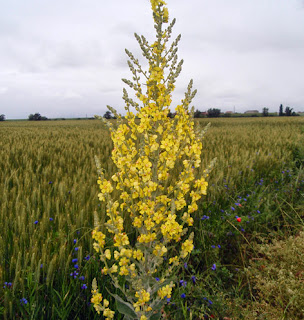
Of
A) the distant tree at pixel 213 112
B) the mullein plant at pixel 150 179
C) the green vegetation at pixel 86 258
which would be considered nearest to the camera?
the mullein plant at pixel 150 179

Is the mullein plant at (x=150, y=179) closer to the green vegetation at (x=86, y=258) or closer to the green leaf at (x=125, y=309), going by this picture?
the green leaf at (x=125, y=309)

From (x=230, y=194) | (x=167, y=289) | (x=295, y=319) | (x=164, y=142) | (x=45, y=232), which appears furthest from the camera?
(x=230, y=194)

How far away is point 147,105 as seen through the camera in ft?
4.80

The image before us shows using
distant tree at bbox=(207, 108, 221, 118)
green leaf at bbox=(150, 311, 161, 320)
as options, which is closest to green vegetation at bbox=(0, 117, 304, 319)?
green leaf at bbox=(150, 311, 161, 320)

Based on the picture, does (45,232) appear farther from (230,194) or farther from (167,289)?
(230,194)

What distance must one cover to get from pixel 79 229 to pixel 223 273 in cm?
143

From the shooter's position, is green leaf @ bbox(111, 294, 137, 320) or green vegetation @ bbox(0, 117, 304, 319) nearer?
green leaf @ bbox(111, 294, 137, 320)

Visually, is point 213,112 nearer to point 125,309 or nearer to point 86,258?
point 86,258

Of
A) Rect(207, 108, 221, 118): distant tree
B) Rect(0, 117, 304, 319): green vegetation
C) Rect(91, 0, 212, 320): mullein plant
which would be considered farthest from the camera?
Rect(207, 108, 221, 118): distant tree

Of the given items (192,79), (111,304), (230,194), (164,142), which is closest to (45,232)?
(111,304)

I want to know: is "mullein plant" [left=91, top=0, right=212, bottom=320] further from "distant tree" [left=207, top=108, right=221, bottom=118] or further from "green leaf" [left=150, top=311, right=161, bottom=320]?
"distant tree" [left=207, top=108, right=221, bottom=118]

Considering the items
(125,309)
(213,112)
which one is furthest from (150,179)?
(213,112)

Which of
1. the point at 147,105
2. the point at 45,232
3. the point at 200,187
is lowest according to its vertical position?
the point at 45,232

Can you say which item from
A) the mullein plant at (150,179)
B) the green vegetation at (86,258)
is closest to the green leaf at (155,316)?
the mullein plant at (150,179)
